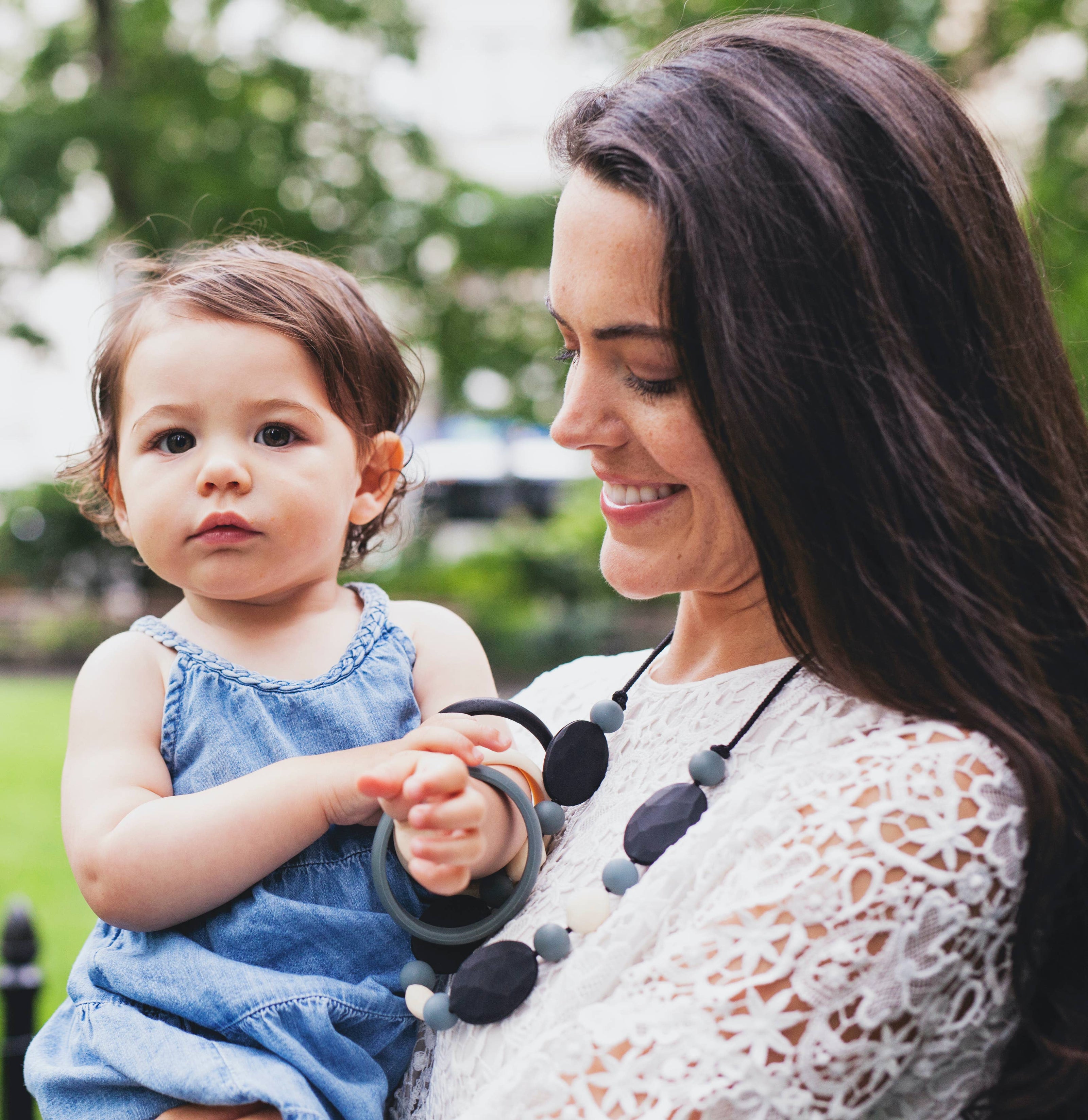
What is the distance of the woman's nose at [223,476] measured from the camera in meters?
1.88

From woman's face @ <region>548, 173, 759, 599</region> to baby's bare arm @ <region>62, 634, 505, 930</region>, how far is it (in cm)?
41

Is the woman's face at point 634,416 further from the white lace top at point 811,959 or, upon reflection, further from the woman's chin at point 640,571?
the white lace top at point 811,959

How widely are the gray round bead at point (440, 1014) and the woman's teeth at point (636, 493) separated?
81 cm

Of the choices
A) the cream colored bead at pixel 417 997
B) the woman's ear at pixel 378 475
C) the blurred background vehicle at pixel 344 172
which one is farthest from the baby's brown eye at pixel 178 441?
the blurred background vehicle at pixel 344 172

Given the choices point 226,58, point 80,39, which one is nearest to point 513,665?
point 226,58

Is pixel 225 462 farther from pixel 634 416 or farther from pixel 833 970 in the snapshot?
pixel 833 970

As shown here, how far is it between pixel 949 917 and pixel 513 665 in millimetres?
11641

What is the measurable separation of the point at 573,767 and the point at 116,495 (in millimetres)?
1008

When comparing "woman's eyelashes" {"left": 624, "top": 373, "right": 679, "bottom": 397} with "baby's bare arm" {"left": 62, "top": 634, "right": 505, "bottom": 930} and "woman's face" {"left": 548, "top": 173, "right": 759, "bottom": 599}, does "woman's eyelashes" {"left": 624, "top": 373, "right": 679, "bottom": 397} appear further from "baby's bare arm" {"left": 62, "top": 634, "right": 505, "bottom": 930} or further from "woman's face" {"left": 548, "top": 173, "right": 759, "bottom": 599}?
"baby's bare arm" {"left": 62, "top": 634, "right": 505, "bottom": 930}

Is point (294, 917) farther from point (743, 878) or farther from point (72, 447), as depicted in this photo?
point (72, 447)

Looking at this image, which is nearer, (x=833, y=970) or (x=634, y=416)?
(x=833, y=970)

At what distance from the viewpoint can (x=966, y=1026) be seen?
4.53 feet

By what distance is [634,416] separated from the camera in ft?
5.79

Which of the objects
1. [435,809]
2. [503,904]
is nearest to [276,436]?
[435,809]
